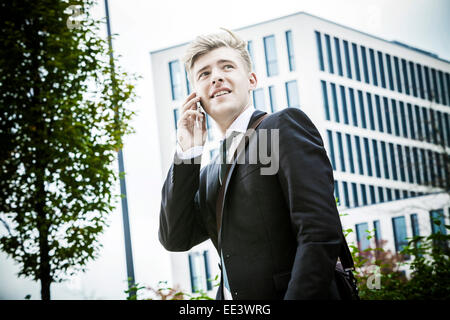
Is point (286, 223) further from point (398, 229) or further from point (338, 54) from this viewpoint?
point (338, 54)

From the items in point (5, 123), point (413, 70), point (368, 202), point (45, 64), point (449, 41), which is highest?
point (413, 70)

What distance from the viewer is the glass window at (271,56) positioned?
31.3 m

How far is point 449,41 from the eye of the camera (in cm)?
1578

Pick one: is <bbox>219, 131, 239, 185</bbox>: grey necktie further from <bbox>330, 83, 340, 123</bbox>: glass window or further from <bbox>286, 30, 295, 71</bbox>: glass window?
<bbox>330, 83, 340, 123</bbox>: glass window

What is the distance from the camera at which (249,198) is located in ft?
4.60

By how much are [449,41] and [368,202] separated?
19.0 meters

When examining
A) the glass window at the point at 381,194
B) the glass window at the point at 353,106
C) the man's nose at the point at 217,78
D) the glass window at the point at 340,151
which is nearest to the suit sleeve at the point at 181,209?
the man's nose at the point at 217,78

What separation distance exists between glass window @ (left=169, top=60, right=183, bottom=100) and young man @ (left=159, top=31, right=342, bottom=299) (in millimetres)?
31844

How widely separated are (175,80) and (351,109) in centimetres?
1302

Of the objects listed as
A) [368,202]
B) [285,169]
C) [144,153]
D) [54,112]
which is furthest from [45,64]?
[368,202]

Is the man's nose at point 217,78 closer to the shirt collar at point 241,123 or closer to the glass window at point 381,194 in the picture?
the shirt collar at point 241,123

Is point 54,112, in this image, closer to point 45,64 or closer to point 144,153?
point 45,64

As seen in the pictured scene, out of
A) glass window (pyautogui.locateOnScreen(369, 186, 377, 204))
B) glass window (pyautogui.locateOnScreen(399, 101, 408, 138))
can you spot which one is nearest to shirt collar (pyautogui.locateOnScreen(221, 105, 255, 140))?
glass window (pyautogui.locateOnScreen(369, 186, 377, 204))

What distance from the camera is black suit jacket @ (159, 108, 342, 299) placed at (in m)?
1.21
